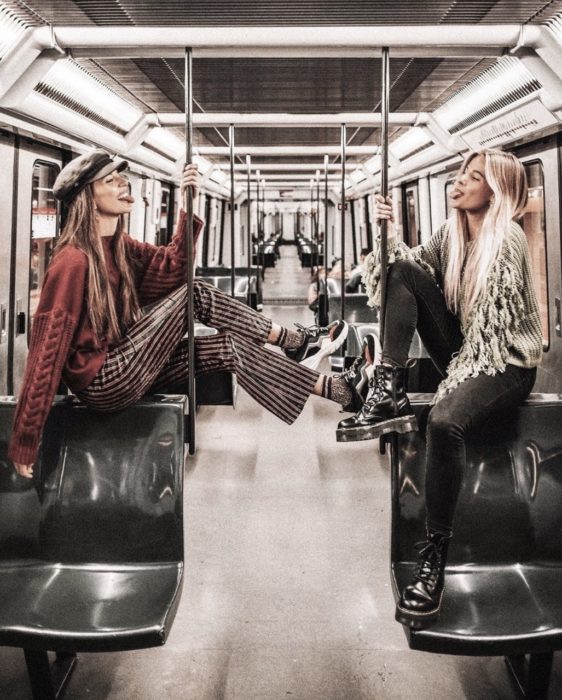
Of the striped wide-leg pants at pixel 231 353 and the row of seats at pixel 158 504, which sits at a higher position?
the striped wide-leg pants at pixel 231 353

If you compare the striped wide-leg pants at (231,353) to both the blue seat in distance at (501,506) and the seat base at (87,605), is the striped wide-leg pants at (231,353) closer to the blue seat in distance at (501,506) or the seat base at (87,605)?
the blue seat in distance at (501,506)

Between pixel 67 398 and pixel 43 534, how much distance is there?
44cm

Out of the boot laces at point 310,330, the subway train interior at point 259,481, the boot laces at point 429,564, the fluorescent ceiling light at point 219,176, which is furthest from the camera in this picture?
the fluorescent ceiling light at point 219,176

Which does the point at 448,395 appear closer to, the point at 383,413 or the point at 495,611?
the point at 383,413

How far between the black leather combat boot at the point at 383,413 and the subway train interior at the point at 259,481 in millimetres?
79

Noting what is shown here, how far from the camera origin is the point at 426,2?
3.06m

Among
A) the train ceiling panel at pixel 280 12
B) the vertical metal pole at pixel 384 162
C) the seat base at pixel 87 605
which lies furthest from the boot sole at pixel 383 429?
the train ceiling panel at pixel 280 12

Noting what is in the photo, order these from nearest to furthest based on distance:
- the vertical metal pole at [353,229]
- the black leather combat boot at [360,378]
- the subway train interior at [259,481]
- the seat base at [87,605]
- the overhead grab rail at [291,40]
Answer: the seat base at [87,605] → the subway train interior at [259,481] → the overhead grab rail at [291,40] → the black leather combat boot at [360,378] → the vertical metal pole at [353,229]

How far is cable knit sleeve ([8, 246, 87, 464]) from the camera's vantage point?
215 centimetres

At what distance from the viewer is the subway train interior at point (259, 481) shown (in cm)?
221

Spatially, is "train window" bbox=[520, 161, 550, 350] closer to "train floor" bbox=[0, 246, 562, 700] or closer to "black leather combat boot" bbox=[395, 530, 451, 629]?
"train floor" bbox=[0, 246, 562, 700]

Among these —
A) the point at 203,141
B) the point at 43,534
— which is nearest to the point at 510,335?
the point at 43,534

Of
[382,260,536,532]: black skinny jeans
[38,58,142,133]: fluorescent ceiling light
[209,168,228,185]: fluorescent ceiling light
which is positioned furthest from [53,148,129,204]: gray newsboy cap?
[209,168,228,185]: fluorescent ceiling light

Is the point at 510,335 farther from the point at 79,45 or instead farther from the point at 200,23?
the point at 200,23
